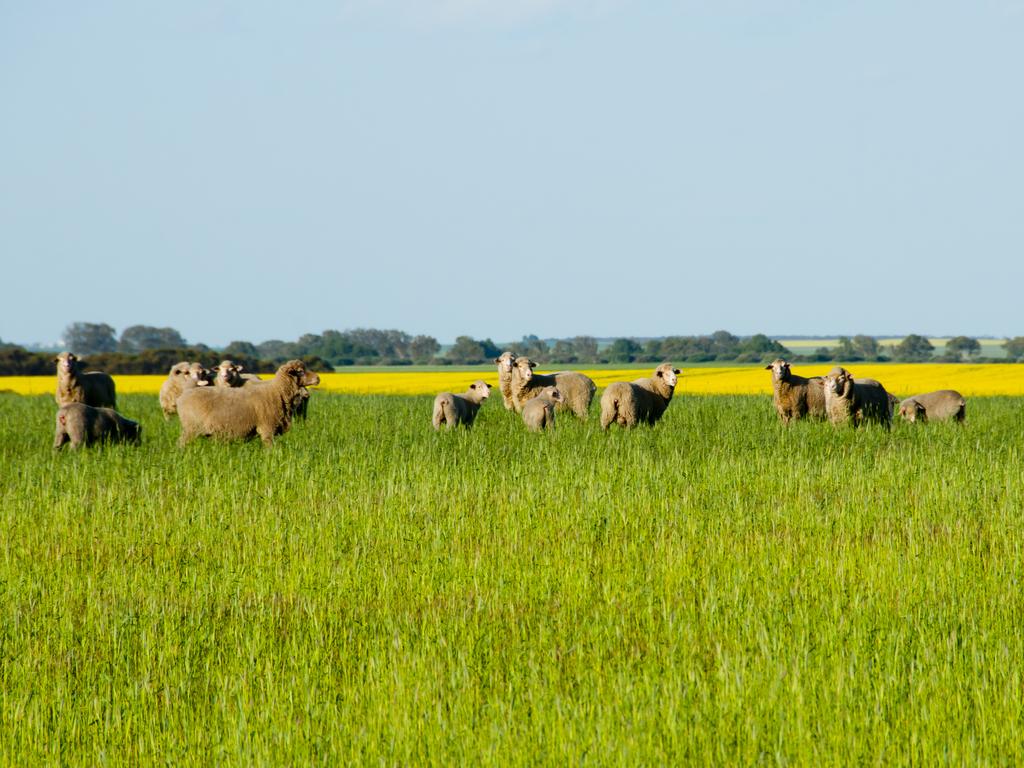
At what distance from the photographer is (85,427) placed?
15531 mm

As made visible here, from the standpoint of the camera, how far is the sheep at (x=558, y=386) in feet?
67.1

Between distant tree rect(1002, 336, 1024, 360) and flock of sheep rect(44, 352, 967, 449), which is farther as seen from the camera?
distant tree rect(1002, 336, 1024, 360)

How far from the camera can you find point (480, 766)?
4254mm

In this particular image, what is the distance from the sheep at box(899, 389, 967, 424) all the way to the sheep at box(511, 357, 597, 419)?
627 cm

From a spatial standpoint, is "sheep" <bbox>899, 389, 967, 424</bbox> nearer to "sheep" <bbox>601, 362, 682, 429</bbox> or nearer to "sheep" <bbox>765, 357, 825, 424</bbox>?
"sheep" <bbox>765, 357, 825, 424</bbox>

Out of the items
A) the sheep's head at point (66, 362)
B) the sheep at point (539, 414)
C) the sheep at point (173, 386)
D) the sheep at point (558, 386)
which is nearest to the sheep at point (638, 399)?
the sheep at point (539, 414)

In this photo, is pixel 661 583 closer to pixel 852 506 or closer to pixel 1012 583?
pixel 1012 583

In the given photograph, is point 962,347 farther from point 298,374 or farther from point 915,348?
point 298,374

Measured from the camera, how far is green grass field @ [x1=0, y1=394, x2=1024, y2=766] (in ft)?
14.9

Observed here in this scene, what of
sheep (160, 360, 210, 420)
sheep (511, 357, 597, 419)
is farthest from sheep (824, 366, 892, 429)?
sheep (160, 360, 210, 420)

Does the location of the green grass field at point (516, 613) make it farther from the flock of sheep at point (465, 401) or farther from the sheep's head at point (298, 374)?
the sheep's head at point (298, 374)

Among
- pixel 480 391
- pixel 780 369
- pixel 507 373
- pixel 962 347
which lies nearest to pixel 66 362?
pixel 480 391

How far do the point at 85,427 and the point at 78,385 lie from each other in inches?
199

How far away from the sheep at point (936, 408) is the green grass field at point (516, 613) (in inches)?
305
